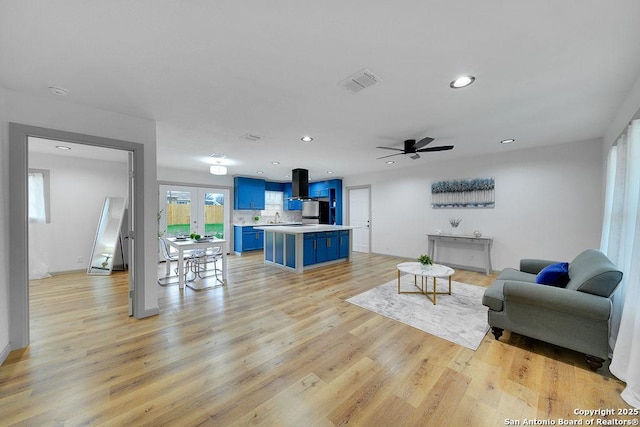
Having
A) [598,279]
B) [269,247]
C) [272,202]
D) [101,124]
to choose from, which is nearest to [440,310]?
[598,279]

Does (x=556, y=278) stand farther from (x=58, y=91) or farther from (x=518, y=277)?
(x=58, y=91)

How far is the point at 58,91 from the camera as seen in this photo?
2232mm

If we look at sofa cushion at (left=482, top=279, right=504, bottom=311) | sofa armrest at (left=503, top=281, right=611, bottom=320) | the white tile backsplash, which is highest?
the white tile backsplash

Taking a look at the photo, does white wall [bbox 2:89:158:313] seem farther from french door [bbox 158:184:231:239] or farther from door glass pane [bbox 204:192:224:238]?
door glass pane [bbox 204:192:224:238]

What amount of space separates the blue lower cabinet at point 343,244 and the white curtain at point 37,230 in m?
6.03

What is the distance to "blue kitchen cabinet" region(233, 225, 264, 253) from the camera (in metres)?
7.32

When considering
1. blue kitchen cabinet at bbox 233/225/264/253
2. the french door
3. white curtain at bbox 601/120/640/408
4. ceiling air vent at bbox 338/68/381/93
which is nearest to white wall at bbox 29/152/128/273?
the french door

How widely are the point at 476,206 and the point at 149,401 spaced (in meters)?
6.03

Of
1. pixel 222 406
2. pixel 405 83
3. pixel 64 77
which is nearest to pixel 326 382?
pixel 222 406

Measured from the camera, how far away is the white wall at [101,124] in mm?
2258

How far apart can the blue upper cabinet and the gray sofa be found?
6699 millimetres

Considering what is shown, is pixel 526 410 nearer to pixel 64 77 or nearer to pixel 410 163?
pixel 64 77

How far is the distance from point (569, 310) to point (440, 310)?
51.2 inches

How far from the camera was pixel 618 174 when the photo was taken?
8.56 ft
